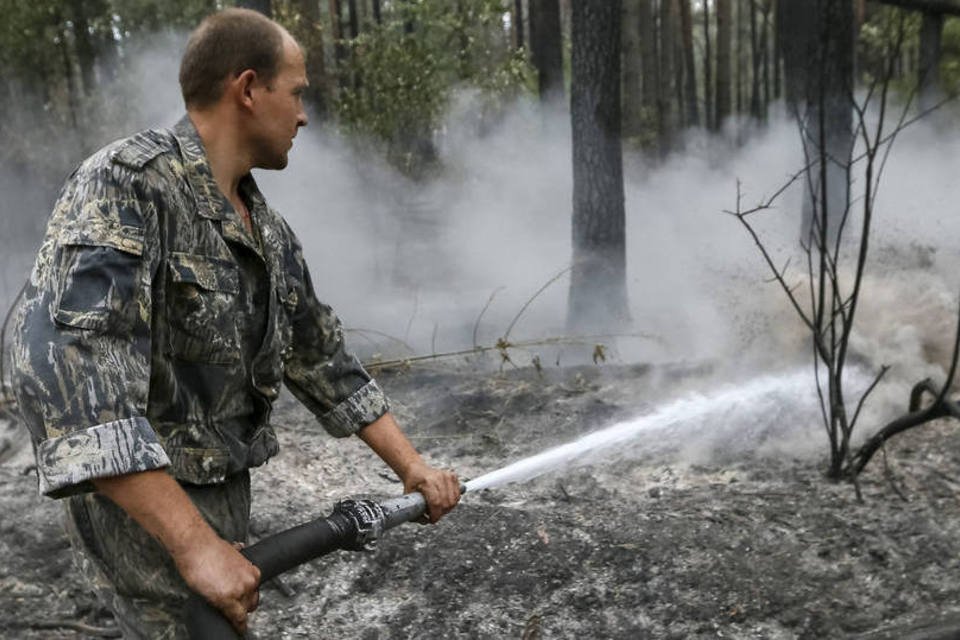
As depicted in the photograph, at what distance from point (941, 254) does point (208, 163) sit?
9.14m

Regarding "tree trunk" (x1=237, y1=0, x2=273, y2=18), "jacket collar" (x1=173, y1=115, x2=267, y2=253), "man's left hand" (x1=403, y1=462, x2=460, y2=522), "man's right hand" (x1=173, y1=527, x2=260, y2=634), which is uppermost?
"tree trunk" (x1=237, y1=0, x2=273, y2=18)

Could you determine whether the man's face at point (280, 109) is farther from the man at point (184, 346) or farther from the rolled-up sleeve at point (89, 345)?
the rolled-up sleeve at point (89, 345)

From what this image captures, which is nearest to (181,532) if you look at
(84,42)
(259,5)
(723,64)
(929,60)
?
(259,5)

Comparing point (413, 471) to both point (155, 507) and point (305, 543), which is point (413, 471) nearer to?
point (305, 543)

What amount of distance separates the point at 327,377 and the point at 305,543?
25.1 inches

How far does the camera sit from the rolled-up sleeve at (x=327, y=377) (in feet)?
8.16

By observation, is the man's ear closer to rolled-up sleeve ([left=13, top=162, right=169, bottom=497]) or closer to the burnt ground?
rolled-up sleeve ([left=13, top=162, right=169, bottom=497])

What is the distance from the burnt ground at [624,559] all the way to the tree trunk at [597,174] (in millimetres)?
3861

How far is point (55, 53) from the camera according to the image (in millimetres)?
15289

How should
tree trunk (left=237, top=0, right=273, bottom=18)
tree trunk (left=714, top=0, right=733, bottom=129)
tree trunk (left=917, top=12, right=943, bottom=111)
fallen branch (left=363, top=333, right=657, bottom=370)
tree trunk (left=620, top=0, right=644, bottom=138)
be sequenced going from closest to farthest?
fallen branch (left=363, top=333, right=657, bottom=370)
tree trunk (left=237, top=0, right=273, bottom=18)
tree trunk (left=917, top=12, right=943, bottom=111)
tree trunk (left=620, top=0, right=644, bottom=138)
tree trunk (left=714, top=0, right=733, bottom=129)

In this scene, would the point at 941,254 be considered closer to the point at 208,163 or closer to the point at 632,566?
the point at 632,566

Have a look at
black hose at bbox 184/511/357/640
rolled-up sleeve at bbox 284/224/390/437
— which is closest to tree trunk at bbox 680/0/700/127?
rolled-up sleeve at bbox 284/224/390/437

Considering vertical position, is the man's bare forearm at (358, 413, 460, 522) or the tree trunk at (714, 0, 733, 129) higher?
the tree trunk at (714, 0, 733, 129)

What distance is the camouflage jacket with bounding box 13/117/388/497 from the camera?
1682 millimetres
